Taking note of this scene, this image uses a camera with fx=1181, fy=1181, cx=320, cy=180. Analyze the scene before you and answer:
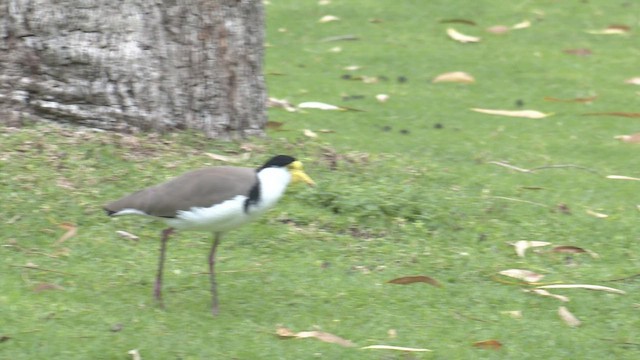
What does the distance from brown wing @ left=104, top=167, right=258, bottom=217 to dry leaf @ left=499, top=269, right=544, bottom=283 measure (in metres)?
1.64

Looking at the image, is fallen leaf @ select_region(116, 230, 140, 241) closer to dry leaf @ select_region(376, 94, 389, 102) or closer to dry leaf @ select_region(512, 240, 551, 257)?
dry leaf @ select_region(512, 240, 551, 257)

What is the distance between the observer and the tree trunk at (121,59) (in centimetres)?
720

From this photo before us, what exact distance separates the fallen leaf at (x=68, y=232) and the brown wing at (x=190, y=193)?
3.35ft

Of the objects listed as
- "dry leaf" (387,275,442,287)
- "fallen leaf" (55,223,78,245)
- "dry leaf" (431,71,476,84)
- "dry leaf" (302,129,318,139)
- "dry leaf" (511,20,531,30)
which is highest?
"fallen leaf" (55,223,78,245)

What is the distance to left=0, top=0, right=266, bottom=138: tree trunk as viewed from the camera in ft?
23.6

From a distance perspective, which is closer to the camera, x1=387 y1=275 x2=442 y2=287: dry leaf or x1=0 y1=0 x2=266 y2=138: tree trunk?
x1=387 y1=275 x2=442 y2=287: dry leaf

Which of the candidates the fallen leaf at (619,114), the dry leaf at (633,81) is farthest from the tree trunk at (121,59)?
the dry leaf at (633,81)

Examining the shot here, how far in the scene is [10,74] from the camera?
729cm

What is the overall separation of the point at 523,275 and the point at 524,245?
0.53 m

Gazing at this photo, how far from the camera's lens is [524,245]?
21.8ft

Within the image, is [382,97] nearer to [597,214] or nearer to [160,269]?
[597,214]

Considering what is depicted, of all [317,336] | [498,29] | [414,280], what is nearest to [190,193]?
[317,336]

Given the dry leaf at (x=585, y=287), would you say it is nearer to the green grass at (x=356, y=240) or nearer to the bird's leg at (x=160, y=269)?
the green grass at (x=356, y=240)

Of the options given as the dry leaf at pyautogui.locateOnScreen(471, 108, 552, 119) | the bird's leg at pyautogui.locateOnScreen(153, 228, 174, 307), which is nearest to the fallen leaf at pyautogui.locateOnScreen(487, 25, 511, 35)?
the dry leaf at pyautogui.locateOnScreen(471, 108, 552, 119)
